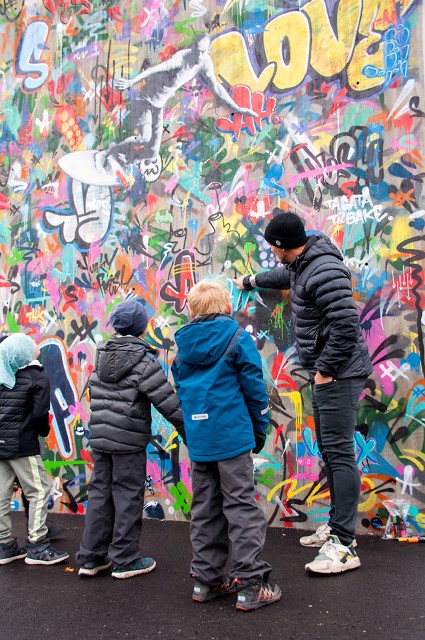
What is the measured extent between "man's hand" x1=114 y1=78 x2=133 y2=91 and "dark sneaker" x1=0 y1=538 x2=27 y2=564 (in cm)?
366

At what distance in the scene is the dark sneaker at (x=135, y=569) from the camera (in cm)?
379

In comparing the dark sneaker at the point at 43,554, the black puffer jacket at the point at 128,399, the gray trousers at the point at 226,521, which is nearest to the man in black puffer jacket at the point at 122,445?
the black puffer jacket at the point at 128,399

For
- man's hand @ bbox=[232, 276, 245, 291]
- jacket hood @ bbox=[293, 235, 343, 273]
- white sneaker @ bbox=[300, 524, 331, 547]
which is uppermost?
jacket hood @ bbox=[293, 235, 343, 273]

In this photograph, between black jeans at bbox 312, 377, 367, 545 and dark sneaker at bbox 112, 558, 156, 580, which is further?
dark sneaker at bbox 112, 558, 156, 580

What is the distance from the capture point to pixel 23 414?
14.2 feet

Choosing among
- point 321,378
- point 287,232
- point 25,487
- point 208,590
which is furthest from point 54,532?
point 287,232

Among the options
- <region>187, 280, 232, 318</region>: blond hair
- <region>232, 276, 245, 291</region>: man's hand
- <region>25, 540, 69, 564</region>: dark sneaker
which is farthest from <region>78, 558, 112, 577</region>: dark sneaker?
<region>232, 276, 245, 291</region>: man's hand

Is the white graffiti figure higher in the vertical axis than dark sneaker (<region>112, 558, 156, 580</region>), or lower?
higher

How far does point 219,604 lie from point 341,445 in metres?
1.13

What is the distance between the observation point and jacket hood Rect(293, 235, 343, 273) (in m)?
3.79

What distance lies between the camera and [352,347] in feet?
12.1

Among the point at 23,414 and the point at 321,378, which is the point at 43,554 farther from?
the point at 321,378

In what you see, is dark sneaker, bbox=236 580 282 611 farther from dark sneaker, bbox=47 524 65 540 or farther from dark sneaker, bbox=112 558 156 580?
dark sneaker, bbox=47 524 65 540

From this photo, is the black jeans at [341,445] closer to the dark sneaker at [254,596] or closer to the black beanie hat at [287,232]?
the dark sneaker at [254,596]
